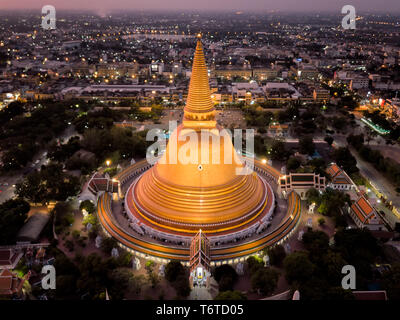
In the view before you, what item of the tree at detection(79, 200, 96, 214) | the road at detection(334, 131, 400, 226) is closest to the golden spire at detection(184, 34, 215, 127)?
the tree at detection(79, 200, 96, 214)

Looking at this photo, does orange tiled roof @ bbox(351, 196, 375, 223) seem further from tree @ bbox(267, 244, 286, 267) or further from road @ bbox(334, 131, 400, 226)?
tree @ bbox(267, 244, 286, 267)

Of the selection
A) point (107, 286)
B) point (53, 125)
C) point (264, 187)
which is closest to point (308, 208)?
point (264, 187)

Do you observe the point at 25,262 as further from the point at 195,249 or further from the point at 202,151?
the point at 202,151

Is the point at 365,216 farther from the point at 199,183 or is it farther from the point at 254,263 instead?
the point at 199,183

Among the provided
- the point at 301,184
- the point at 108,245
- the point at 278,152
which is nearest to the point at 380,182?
the point at 301,184
